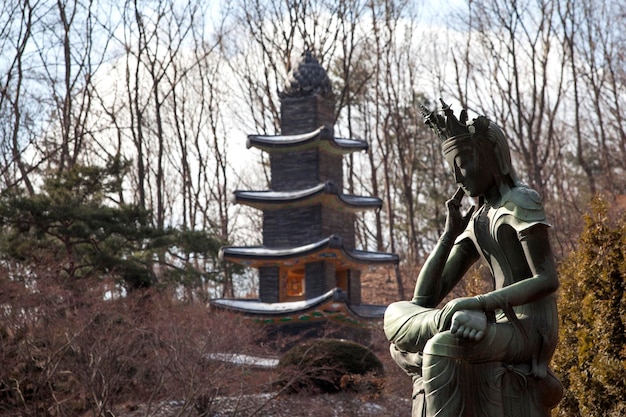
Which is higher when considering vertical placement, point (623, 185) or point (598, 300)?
point (623, 185)

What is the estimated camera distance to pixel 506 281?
4.57 metres

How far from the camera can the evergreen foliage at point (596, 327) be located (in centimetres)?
717

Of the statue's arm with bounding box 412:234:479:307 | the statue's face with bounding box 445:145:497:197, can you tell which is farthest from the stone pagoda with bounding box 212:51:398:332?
the statue's face with bounding box 445:145:497:197

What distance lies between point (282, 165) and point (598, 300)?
1722 centimetres

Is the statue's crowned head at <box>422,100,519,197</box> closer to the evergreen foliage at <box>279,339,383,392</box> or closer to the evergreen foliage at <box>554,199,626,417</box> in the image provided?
the evergreen foliage at <box>554,199,626,417</box>

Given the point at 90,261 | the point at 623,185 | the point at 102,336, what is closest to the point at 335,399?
the point at 102,336

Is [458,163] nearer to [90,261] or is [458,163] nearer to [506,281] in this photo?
[506,281]

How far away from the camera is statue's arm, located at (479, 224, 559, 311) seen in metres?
4.28

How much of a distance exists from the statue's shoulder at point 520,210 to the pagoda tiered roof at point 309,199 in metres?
17.8

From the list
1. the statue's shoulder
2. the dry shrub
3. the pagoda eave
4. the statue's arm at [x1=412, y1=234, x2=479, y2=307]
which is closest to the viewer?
the statue's shoulder

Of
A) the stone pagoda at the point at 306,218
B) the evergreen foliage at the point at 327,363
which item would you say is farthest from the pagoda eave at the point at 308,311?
the evergreen foliage at the point at 327,363

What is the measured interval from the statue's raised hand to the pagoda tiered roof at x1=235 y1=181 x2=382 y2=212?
17.4 meters

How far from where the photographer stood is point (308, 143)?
77.2 feet

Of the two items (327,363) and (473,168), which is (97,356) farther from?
(473,168)
